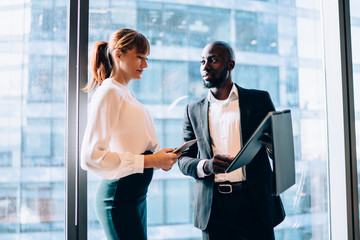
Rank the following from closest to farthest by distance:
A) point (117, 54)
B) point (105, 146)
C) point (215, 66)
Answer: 1. point (105, 146)
2. point (117, 54)
3. point (215, 66)

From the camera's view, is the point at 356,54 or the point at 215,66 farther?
the point at 356,54

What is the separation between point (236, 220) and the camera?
5.28ft

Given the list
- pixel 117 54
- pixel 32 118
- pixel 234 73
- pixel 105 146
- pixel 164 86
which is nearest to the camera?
pixel 105 146

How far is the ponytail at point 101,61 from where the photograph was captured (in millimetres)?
1536

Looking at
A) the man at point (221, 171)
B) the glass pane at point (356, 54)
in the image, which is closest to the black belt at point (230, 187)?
the man at point (221, 171)

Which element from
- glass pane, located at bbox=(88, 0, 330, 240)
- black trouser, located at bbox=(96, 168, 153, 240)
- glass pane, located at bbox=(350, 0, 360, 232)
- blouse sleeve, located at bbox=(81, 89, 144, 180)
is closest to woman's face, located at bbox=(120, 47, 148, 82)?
blouse sleeve, located at bbox=(81, 89, 144, 180)

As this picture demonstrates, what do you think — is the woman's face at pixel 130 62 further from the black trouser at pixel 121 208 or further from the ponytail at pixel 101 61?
the black trouser at pixel 121 208

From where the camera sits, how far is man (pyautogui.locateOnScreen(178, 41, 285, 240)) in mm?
1605

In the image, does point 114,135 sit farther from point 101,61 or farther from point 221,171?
point 221,171

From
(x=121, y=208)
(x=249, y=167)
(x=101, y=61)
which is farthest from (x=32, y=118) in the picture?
(x=249, y=167)

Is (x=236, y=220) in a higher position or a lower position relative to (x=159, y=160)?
lower

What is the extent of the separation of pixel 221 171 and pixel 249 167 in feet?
0.61

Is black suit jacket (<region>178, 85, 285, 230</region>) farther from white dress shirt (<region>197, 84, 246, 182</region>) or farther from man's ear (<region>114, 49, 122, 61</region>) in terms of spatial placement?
man's ear (<region>114, 49, 122, 61</region>)

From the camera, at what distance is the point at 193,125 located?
67.9 inches
